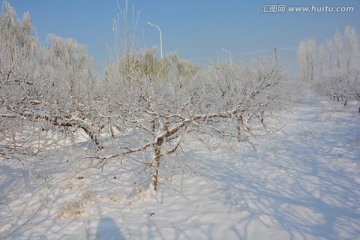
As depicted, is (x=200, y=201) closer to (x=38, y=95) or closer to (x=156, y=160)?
(x=156, y=160)

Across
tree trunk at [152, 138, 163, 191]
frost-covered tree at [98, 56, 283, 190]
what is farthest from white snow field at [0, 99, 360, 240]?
frost-covered tree at [98, 56, 283, 190]

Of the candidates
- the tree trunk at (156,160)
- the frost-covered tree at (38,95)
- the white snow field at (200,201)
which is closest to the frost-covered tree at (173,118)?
the tree trunk at (156,160)

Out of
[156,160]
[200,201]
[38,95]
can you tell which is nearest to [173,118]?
[156,160]

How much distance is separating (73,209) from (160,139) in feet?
5.81

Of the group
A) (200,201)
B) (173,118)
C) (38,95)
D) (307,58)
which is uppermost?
(307,58)

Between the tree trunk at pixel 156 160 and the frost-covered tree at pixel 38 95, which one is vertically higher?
the frost-covered tree at pixel 38 95

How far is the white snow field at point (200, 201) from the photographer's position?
340 centimetres

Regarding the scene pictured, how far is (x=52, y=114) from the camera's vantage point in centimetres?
523

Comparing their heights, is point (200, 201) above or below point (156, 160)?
below

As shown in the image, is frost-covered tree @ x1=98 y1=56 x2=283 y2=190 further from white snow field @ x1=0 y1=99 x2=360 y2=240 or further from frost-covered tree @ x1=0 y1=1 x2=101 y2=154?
frost-covered tree @ x1=0 y1=1 x2=101 y2=154

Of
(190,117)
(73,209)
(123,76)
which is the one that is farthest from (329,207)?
(123,76)

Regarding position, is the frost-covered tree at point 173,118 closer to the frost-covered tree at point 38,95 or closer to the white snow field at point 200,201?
the white snow field at point 200,201

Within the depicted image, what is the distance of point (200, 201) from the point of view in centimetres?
420

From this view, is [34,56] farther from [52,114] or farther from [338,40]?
[338,40]
